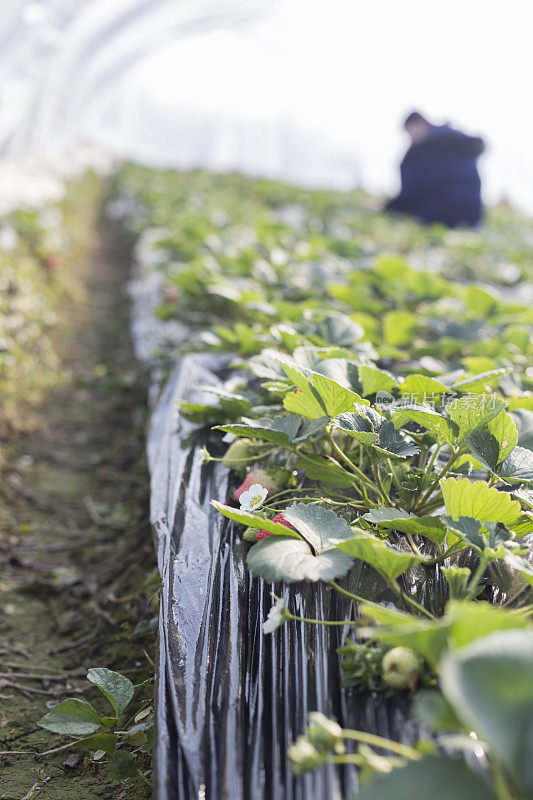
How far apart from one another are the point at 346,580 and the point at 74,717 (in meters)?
0.51

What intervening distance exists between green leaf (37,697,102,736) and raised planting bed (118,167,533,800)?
0.17m

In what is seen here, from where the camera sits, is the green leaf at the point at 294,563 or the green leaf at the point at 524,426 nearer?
→ the green leaf at the point at 294,563

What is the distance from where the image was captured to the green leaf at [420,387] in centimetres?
119

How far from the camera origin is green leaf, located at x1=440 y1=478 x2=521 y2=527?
89 cm

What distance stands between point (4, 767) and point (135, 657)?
347 millimetres

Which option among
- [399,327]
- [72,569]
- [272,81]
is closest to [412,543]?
[399,327]

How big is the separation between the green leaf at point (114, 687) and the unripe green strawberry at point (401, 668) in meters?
0.51

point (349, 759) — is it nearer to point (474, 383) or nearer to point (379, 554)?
point (379, 554)

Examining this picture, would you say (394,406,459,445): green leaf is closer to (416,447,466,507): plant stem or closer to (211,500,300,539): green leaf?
(416,447,466,507): plant stem

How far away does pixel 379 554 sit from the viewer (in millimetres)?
860

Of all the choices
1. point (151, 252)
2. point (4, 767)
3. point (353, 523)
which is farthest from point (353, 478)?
point (151, 252)

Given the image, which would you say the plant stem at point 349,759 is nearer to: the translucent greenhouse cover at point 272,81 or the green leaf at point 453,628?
the green leaf at point 453,628

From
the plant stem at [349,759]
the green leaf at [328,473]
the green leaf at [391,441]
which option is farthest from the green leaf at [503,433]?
the plant stem at [349,759]

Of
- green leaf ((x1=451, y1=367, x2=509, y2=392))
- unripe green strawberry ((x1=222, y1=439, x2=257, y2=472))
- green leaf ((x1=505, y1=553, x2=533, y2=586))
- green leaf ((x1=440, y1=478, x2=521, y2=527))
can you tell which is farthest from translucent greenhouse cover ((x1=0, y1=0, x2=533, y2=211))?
green leaf ((x1=505, y1=553, x2=533, y2=586))
